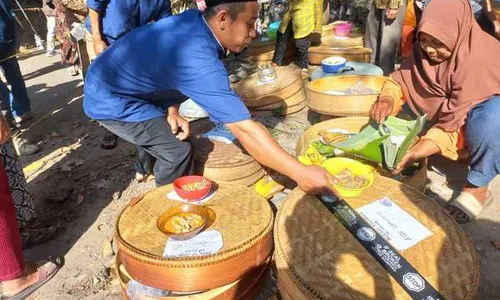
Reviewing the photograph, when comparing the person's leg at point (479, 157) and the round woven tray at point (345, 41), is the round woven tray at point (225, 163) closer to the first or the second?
the person's leg at point (479, 157)

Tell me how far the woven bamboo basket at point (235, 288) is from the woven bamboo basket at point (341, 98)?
1.54m

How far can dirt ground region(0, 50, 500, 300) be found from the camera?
2398 millimetres

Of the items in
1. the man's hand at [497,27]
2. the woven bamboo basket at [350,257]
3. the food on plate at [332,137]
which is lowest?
the food on plate at [332,137]

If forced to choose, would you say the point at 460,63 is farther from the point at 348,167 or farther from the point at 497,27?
the point at 348,167

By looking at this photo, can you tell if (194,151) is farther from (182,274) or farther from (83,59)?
(83,59)

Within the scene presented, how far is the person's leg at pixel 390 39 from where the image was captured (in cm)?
420

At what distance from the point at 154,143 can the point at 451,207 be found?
202 cm

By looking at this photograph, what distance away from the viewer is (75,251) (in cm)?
271

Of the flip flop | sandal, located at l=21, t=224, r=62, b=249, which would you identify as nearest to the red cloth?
the flip flop

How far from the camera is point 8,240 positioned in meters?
2.23

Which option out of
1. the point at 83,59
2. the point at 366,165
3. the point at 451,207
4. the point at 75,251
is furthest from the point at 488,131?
the point at 83,59

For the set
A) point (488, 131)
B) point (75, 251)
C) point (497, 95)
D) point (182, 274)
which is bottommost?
point (75, 251)

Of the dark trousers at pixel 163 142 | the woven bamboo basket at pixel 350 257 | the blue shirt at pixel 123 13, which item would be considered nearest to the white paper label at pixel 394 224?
the woven bamboo basket at pixel 350 257

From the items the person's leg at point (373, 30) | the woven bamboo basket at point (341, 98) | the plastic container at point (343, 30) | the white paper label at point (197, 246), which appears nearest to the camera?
the white paper label at point (197, 246)
